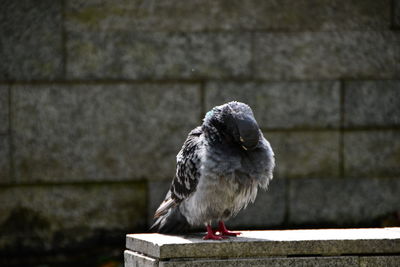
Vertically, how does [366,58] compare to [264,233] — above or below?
above

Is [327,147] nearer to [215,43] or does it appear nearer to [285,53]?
[285,53]

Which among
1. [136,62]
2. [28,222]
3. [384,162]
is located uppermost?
[136,62]

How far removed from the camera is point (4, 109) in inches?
341

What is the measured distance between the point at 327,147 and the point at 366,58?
1.20 meters

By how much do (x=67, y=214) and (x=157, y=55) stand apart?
2.19 m

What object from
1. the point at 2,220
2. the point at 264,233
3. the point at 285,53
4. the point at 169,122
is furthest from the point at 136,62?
the point at 264,233

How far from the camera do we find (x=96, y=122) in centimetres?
882

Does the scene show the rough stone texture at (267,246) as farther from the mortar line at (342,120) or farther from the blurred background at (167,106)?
the mortar line at (342,120)

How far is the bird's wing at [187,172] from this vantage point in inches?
235

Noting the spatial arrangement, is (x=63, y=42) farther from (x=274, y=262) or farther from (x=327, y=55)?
(x=274, y=262)

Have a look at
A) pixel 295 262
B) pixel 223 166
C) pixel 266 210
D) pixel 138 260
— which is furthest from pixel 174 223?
pixel 266 210

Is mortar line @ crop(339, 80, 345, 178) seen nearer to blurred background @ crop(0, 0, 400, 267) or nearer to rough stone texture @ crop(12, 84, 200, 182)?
blurred background @ crop(0, 0, 400, 267)

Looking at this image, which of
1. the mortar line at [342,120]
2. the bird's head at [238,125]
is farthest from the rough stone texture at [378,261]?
the mortar line at [342,120]

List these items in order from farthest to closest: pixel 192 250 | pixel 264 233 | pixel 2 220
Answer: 1. pixel 2 220
2. pixel 264 233
3. pixel 192 250
